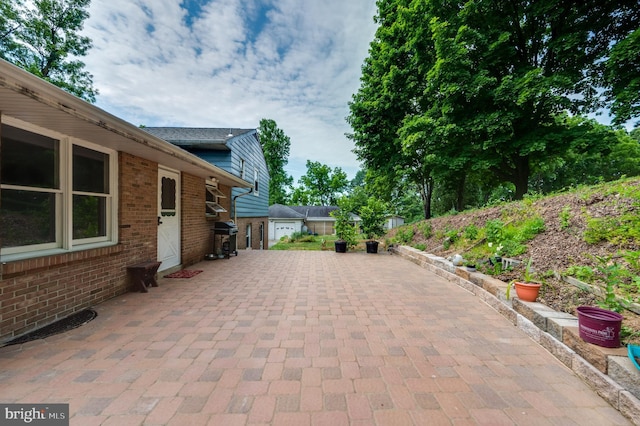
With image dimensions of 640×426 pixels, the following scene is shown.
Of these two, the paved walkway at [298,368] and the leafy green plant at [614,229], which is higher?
the leafy green plant at [614,229]

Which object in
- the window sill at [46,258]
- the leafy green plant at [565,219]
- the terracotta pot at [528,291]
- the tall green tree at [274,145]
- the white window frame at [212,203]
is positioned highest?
the tall green tree at [274,145]

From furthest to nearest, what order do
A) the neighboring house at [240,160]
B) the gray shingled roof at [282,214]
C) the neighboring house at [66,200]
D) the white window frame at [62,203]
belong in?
1. the gray shingled roof at [282,214]
2. the neighboring house at [240,160]
3. the white window frame at [62,203]
4. the neighboring house at [66,200]

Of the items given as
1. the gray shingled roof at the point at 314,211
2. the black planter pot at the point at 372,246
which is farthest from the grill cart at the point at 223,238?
the gray shingled roof at the point at 314,211

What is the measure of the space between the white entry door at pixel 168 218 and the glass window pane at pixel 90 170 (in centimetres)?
128

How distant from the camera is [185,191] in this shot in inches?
234

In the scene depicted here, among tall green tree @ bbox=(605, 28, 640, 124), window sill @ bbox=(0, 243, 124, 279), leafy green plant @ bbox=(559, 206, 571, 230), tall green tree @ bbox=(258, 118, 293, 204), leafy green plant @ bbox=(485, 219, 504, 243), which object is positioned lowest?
window sill @ bbox=(0, 243, 124, 279)

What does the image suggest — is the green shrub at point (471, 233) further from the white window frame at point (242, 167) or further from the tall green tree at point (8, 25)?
the tall green tree at point (8, 25)

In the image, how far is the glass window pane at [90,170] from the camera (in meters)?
3.29

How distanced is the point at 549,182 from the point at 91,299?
30.7 metres

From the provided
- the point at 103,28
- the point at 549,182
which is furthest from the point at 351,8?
the point at 549,182

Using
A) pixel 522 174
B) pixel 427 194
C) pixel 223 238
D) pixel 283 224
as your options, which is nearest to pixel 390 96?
pixel 427 194

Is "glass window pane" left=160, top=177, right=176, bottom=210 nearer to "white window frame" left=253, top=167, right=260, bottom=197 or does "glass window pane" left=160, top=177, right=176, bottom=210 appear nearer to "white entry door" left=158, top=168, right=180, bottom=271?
"white entry door" left=158, top=168, right=180, bottom=271

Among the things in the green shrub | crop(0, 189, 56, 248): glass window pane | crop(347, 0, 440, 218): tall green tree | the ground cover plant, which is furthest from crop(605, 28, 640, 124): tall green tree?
crop(0, 189, 56, 248): glass window pane

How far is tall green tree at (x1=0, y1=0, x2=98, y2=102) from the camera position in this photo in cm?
1212
